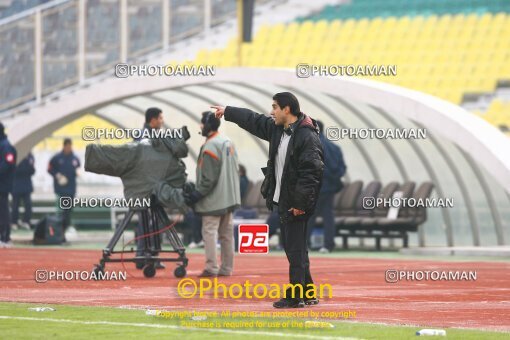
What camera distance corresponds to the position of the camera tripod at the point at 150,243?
51.8 feet

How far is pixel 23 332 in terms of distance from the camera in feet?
29.5

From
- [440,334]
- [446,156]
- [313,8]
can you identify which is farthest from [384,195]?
[313,8]

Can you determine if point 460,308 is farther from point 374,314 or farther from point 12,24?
point 12,24

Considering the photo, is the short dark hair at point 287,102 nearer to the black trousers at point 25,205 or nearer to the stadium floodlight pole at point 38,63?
the black trousers at point 25,205

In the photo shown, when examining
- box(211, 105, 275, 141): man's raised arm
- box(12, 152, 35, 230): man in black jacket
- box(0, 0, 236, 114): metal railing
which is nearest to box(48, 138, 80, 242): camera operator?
box(12, 152, 35, 230): man in black jacket

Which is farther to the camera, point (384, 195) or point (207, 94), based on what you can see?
point (207, 94)

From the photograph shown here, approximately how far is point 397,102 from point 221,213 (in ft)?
23.9

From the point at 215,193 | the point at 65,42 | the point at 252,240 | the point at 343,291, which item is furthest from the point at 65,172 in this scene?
the point at 252,240

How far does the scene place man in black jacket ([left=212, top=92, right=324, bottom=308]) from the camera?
10930 millimetres

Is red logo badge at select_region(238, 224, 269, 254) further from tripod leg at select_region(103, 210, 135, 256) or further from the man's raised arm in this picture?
tripod leg at select_region(103, 210, 135, 256)

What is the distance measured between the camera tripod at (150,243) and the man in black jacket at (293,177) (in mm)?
4794

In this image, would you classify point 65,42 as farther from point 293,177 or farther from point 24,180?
point 293,177

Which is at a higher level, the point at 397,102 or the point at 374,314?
the point at 397,102

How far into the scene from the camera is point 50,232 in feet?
87.1
